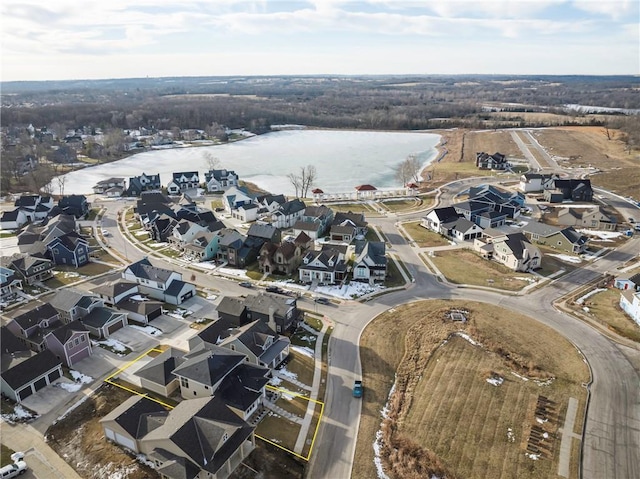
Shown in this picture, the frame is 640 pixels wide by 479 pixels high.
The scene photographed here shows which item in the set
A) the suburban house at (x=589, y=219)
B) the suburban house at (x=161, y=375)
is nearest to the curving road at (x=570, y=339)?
the suburban house at (x=589, y=219)

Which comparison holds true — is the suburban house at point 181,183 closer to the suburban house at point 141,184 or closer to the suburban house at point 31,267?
the suburban house at point 141,184

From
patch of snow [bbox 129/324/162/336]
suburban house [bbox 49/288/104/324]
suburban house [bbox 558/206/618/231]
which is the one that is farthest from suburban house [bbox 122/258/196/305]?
suburban house [bbox 558/206/618/231]

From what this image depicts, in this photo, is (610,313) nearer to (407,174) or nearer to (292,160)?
(407,174)

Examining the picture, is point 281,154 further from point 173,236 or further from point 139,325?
point 139,325

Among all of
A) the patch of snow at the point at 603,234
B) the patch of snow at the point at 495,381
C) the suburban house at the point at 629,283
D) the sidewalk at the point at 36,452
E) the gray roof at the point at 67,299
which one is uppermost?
the gray roof at the point at 67,299

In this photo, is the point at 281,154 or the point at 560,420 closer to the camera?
the point at 560,420

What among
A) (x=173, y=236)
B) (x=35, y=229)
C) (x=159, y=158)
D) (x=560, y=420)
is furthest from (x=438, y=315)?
(x=159, y=158)
